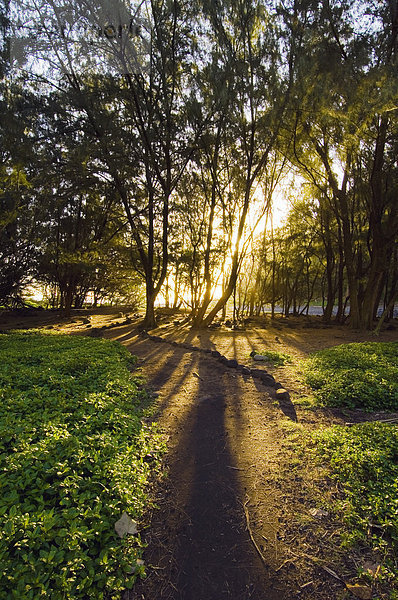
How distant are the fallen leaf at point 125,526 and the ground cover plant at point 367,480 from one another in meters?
1.57

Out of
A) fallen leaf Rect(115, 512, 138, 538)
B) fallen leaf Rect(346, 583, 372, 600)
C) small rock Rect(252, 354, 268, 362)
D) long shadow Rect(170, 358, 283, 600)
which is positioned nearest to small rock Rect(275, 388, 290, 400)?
long shadow Rect(170, 358, 283, 600)

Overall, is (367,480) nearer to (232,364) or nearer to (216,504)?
(216,504)

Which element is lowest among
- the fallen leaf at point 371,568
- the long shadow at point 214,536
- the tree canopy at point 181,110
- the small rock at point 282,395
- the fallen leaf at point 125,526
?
the long shadow at point 214,536

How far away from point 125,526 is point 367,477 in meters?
2.19

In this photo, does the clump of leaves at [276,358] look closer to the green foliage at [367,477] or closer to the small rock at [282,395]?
the small rock at [282,395]

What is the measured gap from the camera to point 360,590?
5.96 feet

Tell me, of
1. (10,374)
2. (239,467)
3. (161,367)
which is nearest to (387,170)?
(161,367)

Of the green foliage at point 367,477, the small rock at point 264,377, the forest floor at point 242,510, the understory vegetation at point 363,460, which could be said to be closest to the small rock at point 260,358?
the small rock at point 264,377

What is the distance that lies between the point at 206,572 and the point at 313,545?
2.67ft

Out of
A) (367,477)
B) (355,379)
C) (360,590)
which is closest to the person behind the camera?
(360,590)

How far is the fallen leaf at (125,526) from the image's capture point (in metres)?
2.13

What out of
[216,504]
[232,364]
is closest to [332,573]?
[216,504]

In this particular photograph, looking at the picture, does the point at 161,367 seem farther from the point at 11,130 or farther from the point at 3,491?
the point at 11,130

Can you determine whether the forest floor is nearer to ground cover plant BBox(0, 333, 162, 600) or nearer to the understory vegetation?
the understory vegetation
